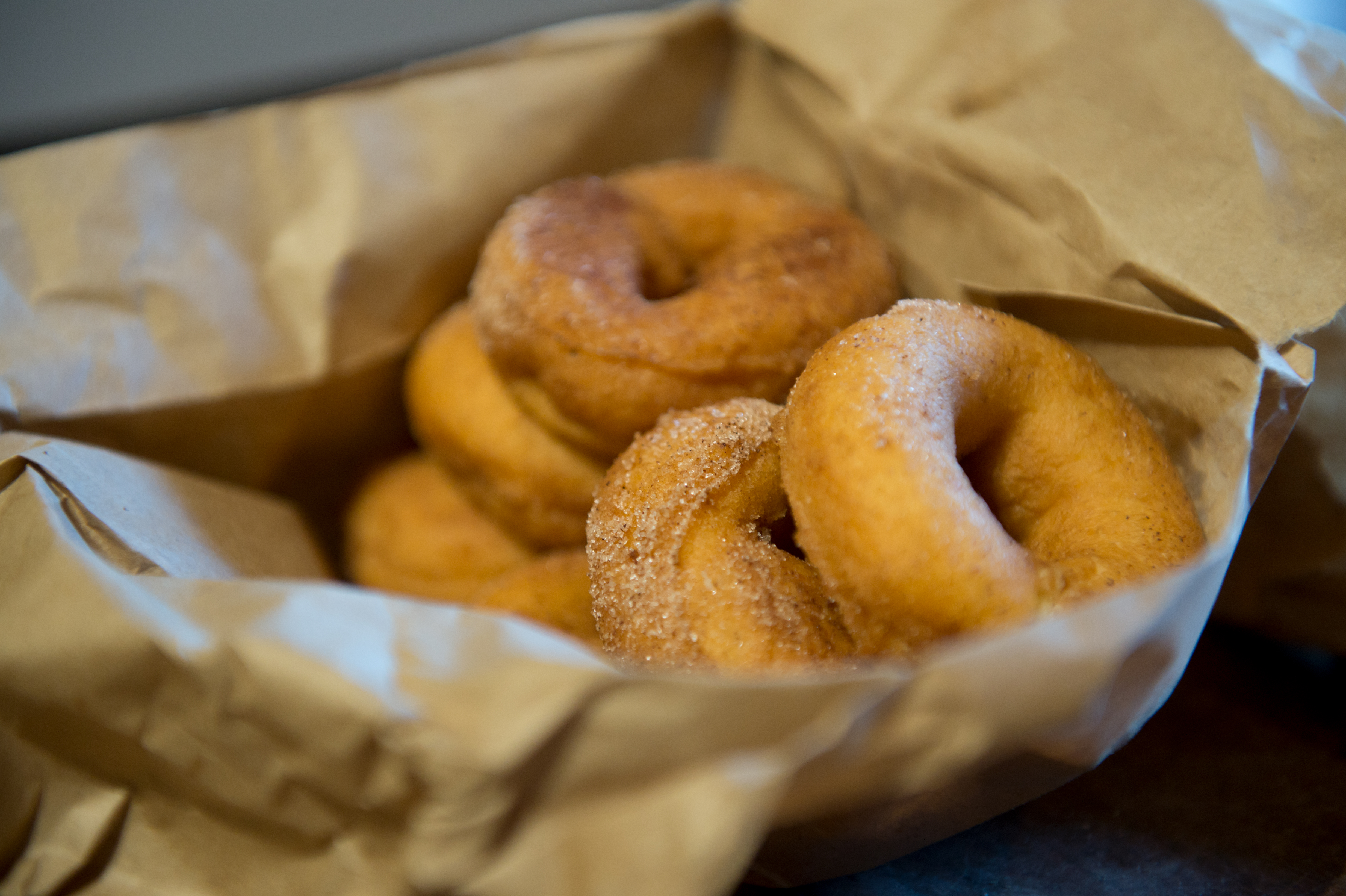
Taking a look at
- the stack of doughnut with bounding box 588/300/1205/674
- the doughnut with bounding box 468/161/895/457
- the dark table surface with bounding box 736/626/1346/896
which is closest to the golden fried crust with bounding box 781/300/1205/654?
the stack of doughnut with bounding box 588/300/1205/674

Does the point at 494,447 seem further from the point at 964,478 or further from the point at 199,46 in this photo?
the point at 199,46

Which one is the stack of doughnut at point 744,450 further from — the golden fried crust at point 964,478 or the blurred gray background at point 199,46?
the blurred gray background at point 199,46

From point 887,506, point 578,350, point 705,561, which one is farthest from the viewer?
point 578,350

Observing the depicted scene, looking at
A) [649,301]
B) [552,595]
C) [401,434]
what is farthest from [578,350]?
[401,434]

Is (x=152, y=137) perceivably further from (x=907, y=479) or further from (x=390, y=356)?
(x=907, y=479)

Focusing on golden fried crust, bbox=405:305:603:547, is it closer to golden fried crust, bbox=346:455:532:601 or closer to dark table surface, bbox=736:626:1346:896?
golden fried crust, bbox=346:455:532:601
